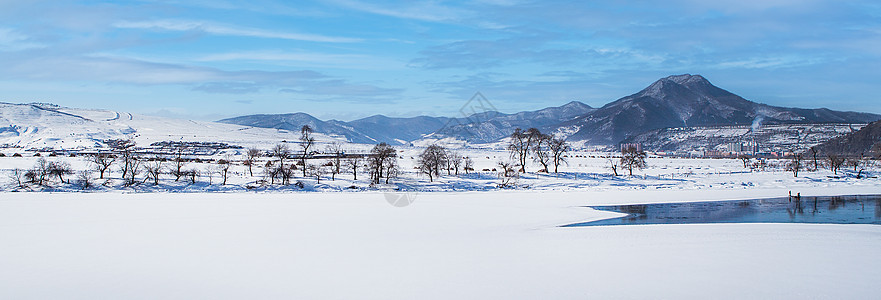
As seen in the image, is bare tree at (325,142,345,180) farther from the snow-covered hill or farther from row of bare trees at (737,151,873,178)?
the snow-covered hill

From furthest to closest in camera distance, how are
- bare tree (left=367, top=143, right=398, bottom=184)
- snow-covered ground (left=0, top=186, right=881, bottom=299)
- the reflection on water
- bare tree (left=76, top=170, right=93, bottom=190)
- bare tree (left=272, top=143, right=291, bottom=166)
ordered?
bare tree (left=272, top=143, right=291, bottom=166) → bare tree (left=367, top=143, right=398, bottom=184) → bare tree (left=76, top=170, right=93, bottom=190) → the reflection on water → snow-covered ground (left=0, top=186, right=881, bottom=299)

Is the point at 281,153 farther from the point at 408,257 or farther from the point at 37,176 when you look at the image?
the point at 408,257

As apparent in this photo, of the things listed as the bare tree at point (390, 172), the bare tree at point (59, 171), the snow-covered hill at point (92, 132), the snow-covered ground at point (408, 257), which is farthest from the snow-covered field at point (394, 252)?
the snow-covered hill at point (92, 132)

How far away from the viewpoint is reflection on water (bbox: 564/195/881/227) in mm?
27016

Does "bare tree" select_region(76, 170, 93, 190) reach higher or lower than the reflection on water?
higher

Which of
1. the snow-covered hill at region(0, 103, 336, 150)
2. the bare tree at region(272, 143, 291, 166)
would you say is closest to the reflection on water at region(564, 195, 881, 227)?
the bare tree at region(272, 143, 291, 166)

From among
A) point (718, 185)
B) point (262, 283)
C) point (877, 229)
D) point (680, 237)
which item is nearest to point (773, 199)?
point (718, 185)

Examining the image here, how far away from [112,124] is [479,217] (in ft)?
639

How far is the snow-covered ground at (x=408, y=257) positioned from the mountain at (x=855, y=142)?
121 meters

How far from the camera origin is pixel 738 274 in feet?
46.2

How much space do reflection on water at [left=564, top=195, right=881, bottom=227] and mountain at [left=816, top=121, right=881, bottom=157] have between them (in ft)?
329

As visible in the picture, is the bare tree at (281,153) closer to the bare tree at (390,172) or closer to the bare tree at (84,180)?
the bare tree at (390,172)

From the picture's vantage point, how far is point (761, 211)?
31625mm

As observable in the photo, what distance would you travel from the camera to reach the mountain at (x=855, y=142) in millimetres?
119312
